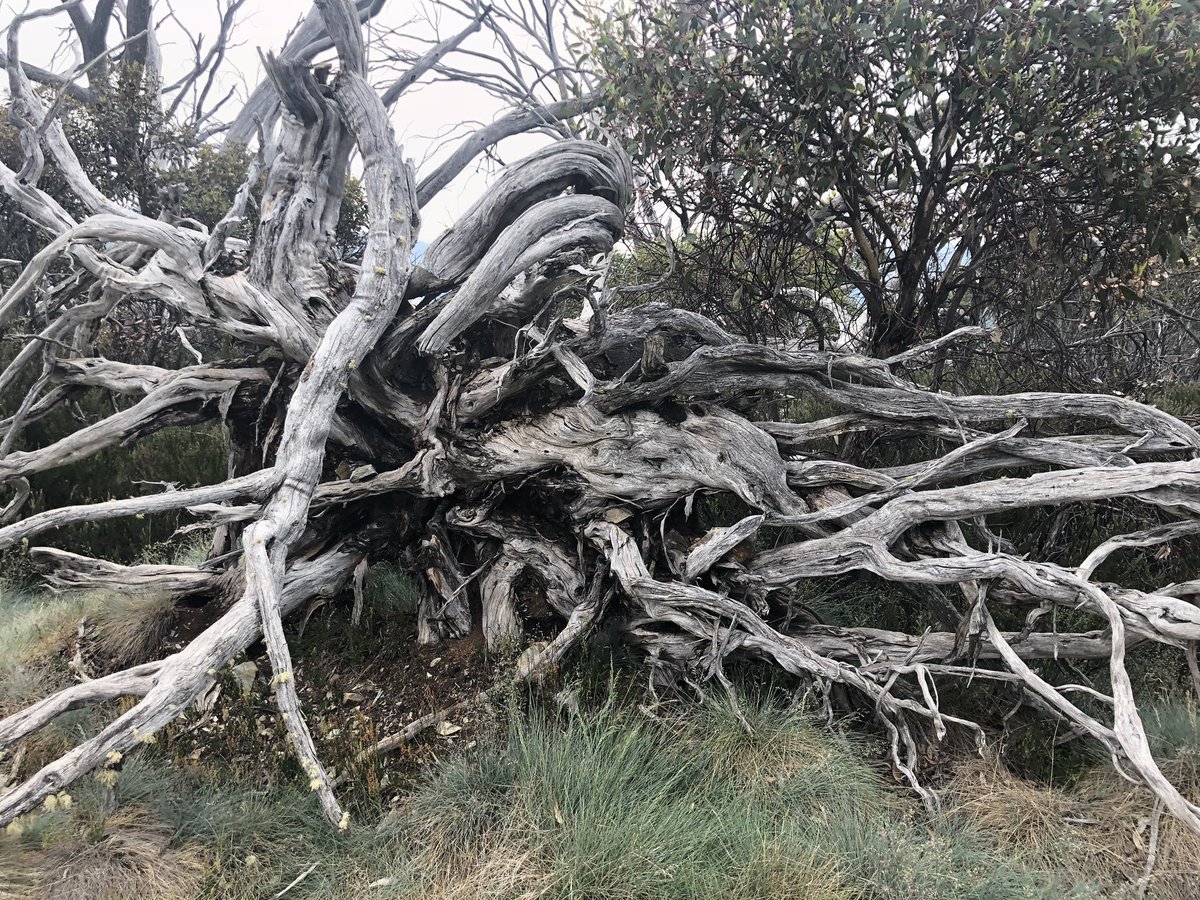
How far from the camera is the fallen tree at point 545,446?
3.55m

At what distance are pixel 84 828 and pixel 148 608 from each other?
199cm

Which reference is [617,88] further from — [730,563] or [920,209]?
[730,563]

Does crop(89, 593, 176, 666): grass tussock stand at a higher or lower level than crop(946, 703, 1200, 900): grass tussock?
higher

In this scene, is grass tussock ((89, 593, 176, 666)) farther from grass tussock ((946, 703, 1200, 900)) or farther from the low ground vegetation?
grass tussock ((946, 703, 1200, 900))

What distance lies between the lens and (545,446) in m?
4.32

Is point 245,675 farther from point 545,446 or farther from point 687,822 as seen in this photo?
point 687,822

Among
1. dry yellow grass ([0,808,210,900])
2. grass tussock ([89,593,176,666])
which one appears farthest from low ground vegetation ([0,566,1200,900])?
grass tussock ([89,593,176,666])

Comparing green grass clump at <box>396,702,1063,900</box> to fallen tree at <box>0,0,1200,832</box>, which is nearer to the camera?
green grass clump at <box>396,702,1063,900</box>

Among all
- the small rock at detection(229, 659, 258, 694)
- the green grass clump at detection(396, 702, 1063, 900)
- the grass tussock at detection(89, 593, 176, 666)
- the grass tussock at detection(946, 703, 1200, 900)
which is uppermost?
the grass tussock at detection(89, 593, 176, 666)

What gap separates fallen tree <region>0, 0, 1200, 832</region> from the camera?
11.6ft

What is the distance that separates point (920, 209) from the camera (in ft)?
15.9

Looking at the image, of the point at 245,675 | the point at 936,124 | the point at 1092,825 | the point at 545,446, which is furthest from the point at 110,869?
the point at 936,124

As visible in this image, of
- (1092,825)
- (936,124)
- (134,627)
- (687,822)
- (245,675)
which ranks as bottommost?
(1092,825)

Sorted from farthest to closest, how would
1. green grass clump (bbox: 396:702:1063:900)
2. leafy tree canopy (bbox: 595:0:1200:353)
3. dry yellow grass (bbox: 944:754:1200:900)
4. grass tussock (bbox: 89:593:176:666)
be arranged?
grass tussock (bbox: 89:593:176:666)
leafy tree canopy (bbox: 595:0:1200:353)
dry yellow grass (bbox: 944:754:1200:900)
green grass clump (bbox: 396:702:1063:900)
